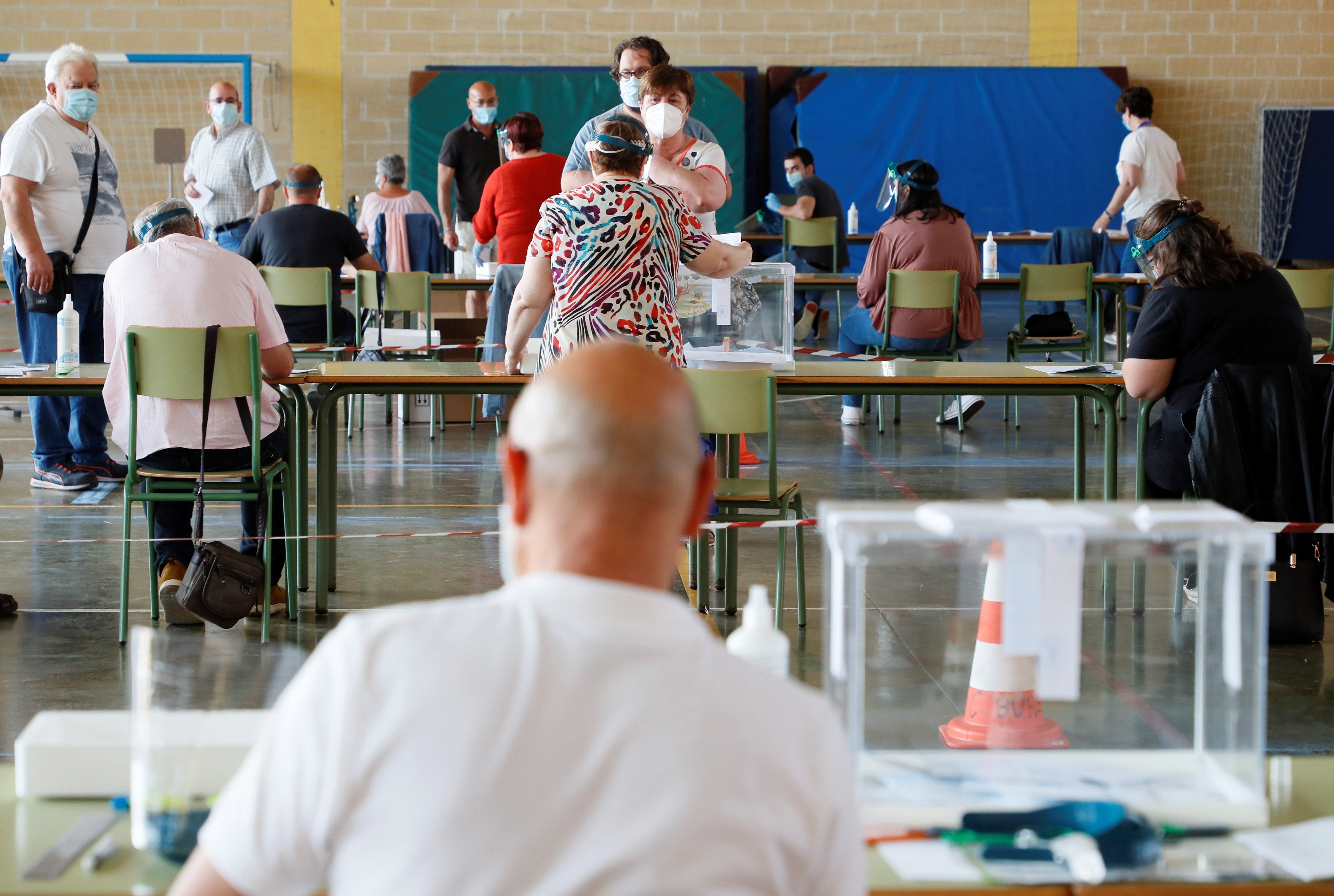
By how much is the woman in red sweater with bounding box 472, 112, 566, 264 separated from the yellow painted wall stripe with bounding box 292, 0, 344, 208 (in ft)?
20.4

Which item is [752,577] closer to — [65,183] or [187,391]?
[187,391]

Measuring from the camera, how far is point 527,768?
824 millimetres

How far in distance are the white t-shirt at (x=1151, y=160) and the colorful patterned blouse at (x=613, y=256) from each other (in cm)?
603

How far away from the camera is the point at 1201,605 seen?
4.51ft

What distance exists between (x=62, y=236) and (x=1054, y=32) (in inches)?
371

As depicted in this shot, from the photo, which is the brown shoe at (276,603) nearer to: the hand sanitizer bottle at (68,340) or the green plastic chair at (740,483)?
the hand sanitizer bottle at (68,340)

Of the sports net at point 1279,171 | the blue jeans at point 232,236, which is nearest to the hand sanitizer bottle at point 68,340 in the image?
the blue jeans at point 232,236

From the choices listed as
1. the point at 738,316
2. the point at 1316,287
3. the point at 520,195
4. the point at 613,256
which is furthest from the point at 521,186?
the point at 1316,287

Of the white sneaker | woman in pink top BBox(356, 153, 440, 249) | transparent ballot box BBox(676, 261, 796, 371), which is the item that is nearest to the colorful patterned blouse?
transparent ballot box BBox(676, 261, 796, 371)

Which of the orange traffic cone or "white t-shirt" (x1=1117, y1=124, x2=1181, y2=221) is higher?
"white t-shirt" (x1=1117, y1=124, x2=1181, y2=221)

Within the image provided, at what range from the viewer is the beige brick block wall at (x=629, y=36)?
39.2 feet

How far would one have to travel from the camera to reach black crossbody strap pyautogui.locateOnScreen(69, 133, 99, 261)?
16.7 ft

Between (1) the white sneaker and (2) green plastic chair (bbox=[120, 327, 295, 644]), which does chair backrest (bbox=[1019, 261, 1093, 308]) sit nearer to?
(1) the white sneaker

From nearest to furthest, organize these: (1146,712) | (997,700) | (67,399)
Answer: (1146,712) → (997,700) → (67,399)
